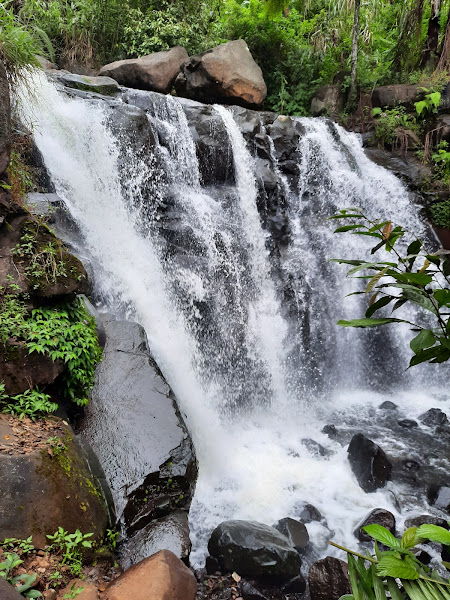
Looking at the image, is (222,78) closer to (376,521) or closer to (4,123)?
(4,123)

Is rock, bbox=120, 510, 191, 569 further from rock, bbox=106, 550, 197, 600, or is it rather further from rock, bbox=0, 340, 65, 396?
rock, bbox=0, 340, 65, 396

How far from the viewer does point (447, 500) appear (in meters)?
4.71

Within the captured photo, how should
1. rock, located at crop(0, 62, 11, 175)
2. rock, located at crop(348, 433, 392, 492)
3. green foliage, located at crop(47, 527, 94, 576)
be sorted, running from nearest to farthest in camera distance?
green foliage, located at crop(47, 527, 94, 576) → rock, located at crop(0, 62, 11, 175) → rock, located at crop(348, 433, 392, 492)

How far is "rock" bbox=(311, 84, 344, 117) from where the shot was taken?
39.4ft

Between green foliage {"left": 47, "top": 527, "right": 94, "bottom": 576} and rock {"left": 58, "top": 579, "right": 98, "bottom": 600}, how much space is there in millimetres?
66

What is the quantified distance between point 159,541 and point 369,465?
2806mm

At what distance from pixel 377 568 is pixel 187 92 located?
1158cm

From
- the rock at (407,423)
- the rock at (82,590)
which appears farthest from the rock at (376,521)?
the rock at (82,590)

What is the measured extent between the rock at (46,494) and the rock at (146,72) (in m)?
9.38

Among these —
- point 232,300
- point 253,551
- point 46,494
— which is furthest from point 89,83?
point 253,551

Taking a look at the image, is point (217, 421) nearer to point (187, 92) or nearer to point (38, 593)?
point (38, 593)

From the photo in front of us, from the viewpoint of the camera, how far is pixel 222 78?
1059cm

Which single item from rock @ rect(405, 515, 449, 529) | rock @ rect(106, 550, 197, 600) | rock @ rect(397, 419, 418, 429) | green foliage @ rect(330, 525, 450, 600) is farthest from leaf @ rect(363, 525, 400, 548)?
rock @ rect(397, 419, 418, 429)

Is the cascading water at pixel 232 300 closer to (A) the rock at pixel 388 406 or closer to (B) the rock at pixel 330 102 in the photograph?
(A) the rock at pixel 388 406
